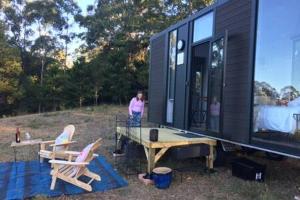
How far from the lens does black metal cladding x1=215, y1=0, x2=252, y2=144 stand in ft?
19.0

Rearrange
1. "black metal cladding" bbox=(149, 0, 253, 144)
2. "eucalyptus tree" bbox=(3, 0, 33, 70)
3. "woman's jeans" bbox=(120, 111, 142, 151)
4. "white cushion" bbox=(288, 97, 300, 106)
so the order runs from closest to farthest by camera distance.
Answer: "white cushion" bbox=(288, 97, 300, 106)
"black metal cladding" bbox=(149, 0, 253, 144)
"woman's jeans" bbox=(120, 111, 142, 151)
"eucalyptus tree" bbox=(3, 0, 33, 70)

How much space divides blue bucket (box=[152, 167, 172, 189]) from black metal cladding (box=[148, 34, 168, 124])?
364 cm

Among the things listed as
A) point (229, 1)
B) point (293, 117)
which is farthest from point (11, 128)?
point (293, 117)

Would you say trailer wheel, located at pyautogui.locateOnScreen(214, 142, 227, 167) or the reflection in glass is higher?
the reflection in glass

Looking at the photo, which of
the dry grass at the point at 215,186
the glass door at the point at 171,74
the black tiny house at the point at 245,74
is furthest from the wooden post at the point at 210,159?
the glass door at the point at 171,74

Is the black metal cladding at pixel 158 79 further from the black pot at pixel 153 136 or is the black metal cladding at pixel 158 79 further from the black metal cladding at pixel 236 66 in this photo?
the black pot at pixel 153 136

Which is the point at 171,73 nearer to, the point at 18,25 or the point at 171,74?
the point at 171,74

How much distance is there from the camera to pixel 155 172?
574 cm

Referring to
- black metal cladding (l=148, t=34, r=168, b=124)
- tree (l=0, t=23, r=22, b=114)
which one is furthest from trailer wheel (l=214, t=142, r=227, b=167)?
tree (l=0, t=23, r=22, b=114)

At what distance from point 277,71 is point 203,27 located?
249 centimetres

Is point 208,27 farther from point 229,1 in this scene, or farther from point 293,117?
point 293,117

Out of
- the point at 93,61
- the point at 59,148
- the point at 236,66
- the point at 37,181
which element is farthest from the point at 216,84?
the point at 93,61

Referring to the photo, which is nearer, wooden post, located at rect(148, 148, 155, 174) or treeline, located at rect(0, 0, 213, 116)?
wooden post, located at rect(148, 148, 155, 174)

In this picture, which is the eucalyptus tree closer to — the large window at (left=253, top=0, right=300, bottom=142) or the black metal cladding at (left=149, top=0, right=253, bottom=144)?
the black metal cladding at (left=149, top=0, right=253, bottom=144)
